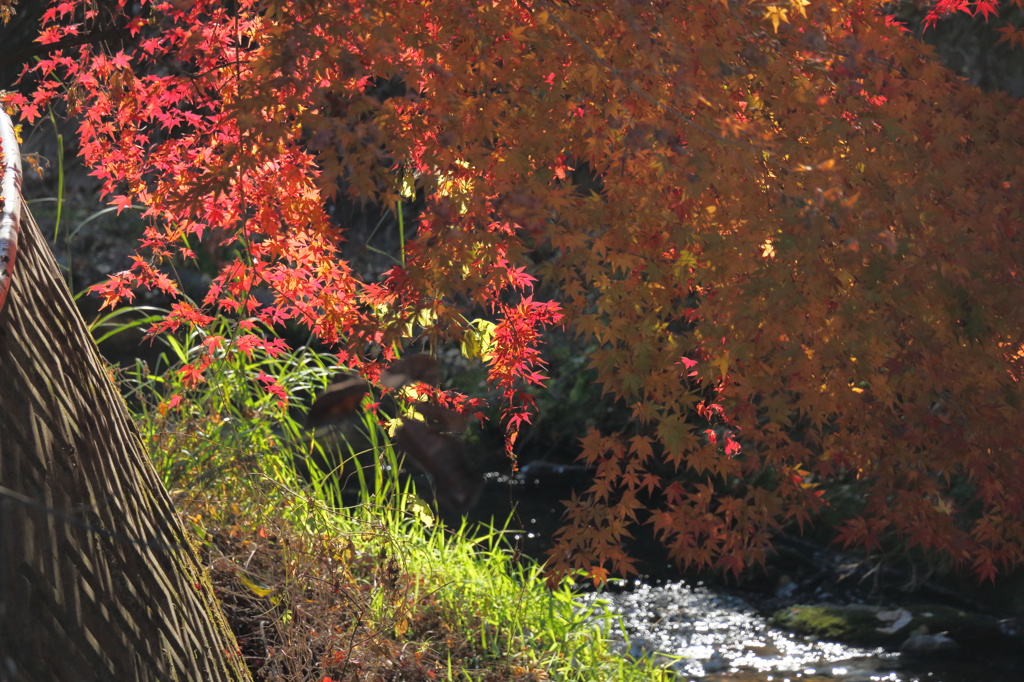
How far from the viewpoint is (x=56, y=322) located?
1.89 metres

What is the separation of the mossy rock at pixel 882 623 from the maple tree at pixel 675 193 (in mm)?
2604

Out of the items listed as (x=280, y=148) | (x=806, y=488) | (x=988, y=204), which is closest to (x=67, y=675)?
(x=280, y=148)

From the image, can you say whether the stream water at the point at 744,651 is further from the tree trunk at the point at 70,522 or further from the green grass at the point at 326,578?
the tree trunk at the point at 70,522

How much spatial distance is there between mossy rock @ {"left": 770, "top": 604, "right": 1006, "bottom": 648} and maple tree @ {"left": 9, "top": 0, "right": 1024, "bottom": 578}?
2.60m

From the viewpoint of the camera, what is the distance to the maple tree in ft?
7.23

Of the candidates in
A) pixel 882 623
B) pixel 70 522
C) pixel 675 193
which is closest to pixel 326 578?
pixel 675 193

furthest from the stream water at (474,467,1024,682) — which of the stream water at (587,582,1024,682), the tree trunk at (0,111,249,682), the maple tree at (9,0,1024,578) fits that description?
the tree trunk at (0,111,249,682)

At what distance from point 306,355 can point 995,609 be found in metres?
4.34

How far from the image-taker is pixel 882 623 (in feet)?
18.4

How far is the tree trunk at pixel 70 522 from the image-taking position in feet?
5.13

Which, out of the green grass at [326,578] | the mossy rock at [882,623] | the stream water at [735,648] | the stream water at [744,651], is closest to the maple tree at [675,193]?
the green grass at [326,578]

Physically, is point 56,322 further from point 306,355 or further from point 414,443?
point 306,355

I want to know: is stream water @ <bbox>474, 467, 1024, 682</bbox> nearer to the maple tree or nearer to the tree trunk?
the maple tree

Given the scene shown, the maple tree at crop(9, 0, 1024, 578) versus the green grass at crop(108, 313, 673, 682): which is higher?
the maple tree at crop(9, 0, 1024, 578)
